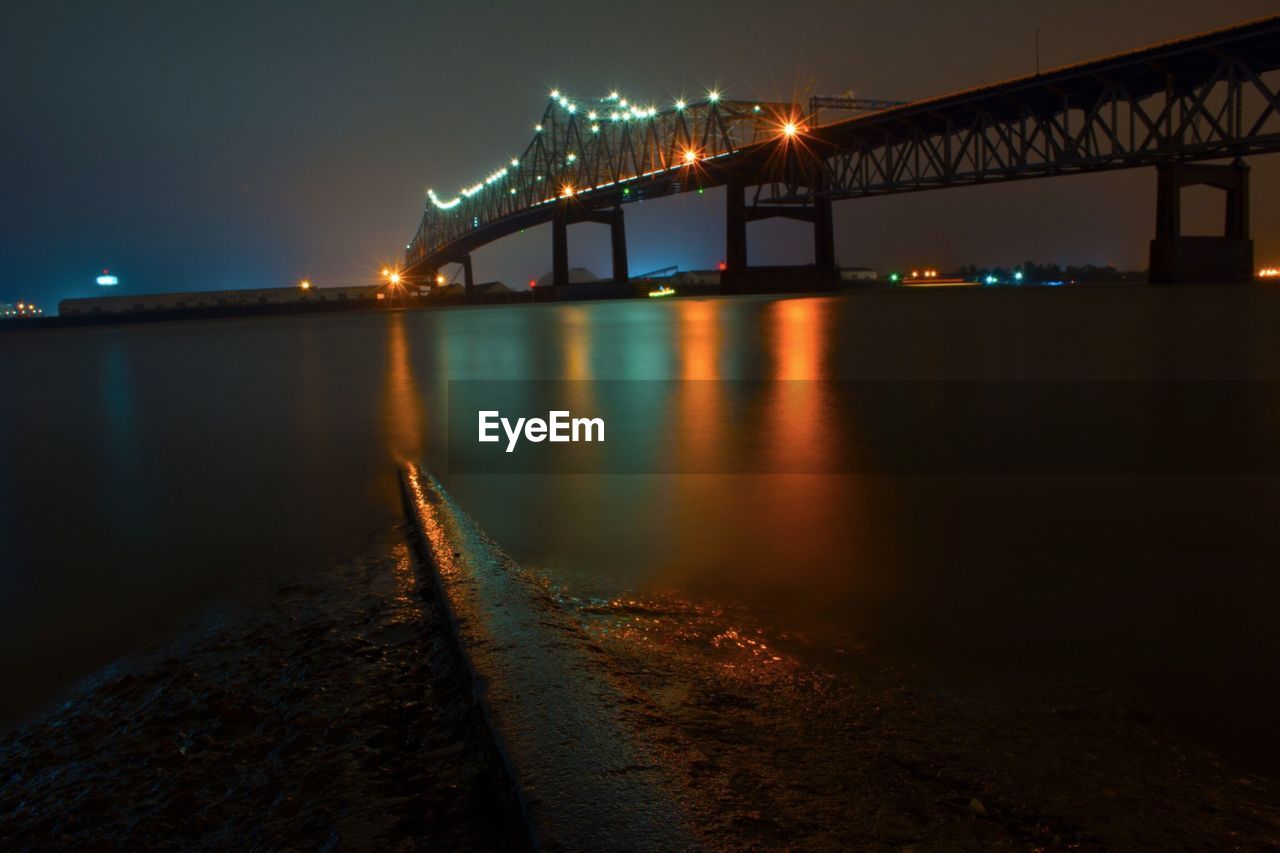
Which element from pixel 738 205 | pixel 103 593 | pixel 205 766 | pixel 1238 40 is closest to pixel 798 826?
→ pixel 205 766

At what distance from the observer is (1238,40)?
34.4 metres

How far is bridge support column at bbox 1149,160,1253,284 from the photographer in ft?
131

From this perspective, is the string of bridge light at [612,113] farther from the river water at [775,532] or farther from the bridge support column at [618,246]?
the river water at [775,532]

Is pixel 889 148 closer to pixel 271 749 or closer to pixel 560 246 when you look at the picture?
pixel 560 246

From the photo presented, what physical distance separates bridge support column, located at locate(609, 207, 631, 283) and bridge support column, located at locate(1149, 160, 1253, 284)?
40.0 meters

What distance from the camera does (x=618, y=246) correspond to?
235 feet

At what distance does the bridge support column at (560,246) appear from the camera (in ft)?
236

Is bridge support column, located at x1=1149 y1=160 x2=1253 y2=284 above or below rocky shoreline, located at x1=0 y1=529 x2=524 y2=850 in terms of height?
above

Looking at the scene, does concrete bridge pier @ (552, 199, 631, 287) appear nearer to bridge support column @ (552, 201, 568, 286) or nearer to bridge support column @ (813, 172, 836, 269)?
bridge support column @ (552, 201, 568, 286)

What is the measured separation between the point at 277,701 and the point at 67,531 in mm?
2976

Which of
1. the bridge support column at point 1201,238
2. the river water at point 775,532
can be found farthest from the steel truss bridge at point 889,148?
the river water at point 775,532

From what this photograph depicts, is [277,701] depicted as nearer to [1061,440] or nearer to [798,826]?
[798,826]

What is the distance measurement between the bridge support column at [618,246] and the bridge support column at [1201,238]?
1574 inches

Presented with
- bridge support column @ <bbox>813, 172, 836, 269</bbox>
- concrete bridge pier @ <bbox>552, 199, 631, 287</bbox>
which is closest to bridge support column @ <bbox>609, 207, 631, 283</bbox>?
concrete bridge pier @ <bbox>552, 199, 631, 287</bbox>
